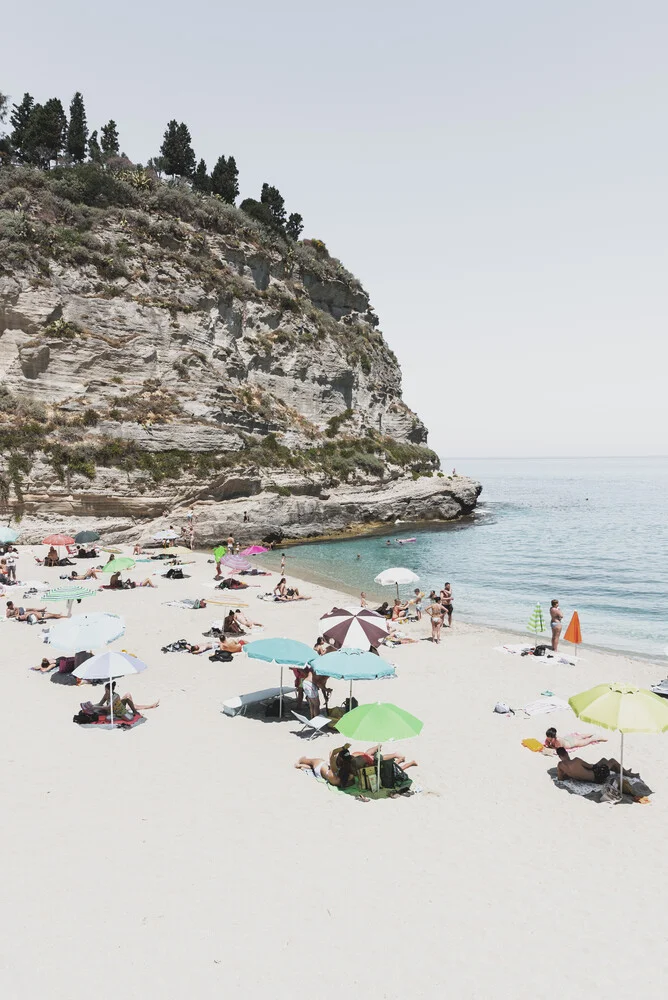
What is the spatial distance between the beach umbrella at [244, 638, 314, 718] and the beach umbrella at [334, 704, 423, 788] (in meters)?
2.57

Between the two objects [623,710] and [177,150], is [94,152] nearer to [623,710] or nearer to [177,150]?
[177,150]

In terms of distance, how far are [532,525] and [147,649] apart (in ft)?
154

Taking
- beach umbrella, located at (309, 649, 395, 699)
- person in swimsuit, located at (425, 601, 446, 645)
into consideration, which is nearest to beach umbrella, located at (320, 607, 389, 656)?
beach umbrella, located at (309, 649, 395, 699)

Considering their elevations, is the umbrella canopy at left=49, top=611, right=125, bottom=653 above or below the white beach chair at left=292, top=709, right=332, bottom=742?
above

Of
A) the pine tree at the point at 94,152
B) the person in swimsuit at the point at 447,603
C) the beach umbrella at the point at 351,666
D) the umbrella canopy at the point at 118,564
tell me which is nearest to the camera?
the beach umbrella at the point at 351,666

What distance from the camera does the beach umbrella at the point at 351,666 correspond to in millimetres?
11000

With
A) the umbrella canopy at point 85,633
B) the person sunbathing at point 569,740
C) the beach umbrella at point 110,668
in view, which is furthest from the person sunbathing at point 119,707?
the person sunbathing at point 569,740

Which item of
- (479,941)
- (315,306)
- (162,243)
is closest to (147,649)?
(479,941)

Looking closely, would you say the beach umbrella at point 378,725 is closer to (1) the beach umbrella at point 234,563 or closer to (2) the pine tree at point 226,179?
(1) the beach umbrella at point 234,563

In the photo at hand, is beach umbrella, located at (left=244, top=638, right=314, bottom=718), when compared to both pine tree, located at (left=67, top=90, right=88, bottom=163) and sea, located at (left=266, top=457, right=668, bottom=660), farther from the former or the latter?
pine tree, located at (left=67, top=90, right=88, bottom=163)

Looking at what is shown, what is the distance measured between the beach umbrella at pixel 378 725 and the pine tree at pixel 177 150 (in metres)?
70.7

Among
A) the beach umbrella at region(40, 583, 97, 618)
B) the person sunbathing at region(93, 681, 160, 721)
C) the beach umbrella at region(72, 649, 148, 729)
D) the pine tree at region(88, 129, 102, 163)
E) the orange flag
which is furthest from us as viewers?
the pine tree at region(88, 129, 102, 163)

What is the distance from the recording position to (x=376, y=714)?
9.21 m

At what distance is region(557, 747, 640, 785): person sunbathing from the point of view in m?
9.73
